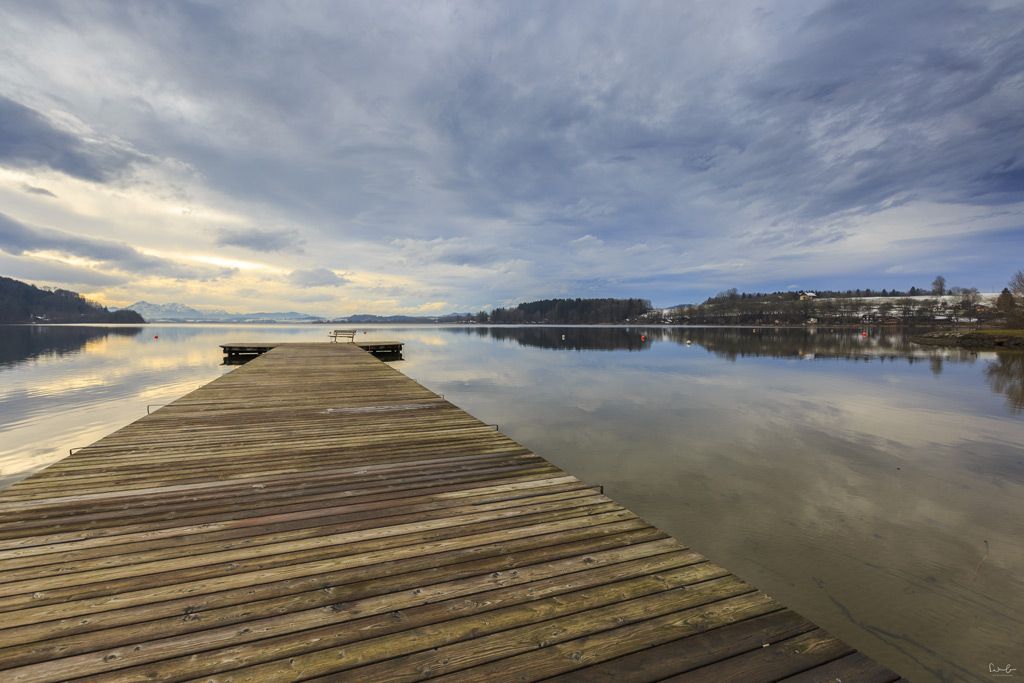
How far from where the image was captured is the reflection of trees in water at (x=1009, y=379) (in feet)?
52.9

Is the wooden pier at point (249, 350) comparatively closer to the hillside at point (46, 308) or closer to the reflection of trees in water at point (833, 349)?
the reflection of trees in water at point (833, 349)

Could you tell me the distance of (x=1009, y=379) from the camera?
21.6 m

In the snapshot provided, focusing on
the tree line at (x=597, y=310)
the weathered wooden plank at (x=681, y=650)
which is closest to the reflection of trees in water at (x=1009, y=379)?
the weathered wooden plank at (x=681, y=650)

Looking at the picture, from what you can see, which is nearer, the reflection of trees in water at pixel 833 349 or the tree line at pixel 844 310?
the reflection of trees in water at pixel 833 349

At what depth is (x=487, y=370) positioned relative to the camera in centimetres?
2648

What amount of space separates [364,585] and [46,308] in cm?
23926

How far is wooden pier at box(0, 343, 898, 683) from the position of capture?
222cm

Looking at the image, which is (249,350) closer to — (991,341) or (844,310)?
(991,341)

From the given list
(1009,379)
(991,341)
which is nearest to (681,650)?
(1009,379)

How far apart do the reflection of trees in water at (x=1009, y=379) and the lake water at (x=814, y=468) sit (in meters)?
0.28

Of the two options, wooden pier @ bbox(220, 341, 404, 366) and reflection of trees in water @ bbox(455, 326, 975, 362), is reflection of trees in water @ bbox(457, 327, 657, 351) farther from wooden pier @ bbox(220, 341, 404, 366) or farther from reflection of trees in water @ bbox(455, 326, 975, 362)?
wooden pier @ bbox(220, 341, 404, 366)

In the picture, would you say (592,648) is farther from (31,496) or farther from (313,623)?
(31,496)

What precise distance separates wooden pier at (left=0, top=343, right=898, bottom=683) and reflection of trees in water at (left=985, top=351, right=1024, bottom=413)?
63.3 feet

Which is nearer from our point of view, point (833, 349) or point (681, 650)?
point (681, 650)
